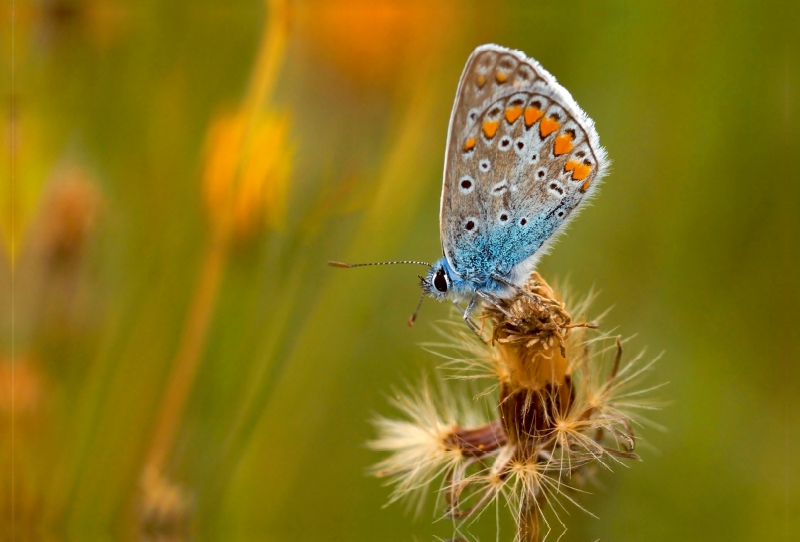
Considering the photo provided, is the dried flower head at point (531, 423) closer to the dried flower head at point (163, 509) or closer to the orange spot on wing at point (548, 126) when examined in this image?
the orange spot on wing at point (548, 126)

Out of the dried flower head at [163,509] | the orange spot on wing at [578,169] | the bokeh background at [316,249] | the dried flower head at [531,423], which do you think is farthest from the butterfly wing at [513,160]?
the dried flower head at [163,509]

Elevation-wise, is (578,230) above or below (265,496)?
above

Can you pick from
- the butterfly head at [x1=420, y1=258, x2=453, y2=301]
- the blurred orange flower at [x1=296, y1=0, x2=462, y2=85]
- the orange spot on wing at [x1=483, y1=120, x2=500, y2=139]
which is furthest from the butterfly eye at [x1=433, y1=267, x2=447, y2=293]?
the blurred orange flower at [x1=296, y1=0, x2=462, y2=85]

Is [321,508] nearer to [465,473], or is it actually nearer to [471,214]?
[465,473]

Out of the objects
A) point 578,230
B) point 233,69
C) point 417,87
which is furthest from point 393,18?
point 578,230

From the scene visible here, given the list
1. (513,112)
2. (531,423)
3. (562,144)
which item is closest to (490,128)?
(513,112)

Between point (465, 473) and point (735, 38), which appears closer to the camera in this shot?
point (465, 473)

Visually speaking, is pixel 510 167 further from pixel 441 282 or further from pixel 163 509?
pixel 163 509

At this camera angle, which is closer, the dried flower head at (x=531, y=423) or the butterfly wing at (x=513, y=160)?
the dried flower head at (x=531, y=423)
